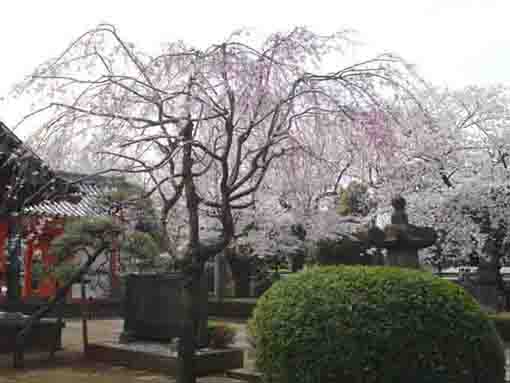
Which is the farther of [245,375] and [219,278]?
[219,278]

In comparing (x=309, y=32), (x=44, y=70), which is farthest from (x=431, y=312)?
(x=44, y=70)

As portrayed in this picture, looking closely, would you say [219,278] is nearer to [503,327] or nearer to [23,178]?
[503,327]

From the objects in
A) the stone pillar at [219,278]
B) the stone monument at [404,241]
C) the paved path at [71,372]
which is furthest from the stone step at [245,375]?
the stone pillar at [219,278]

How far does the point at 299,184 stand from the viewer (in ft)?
31.8

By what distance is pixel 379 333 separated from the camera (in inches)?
249

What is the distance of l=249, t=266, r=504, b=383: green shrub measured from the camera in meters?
6.30

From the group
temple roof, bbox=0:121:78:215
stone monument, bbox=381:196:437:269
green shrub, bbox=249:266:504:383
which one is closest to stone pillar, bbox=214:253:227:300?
temple roof, bbox=0:121:78:215

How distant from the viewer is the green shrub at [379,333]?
6.30 meters

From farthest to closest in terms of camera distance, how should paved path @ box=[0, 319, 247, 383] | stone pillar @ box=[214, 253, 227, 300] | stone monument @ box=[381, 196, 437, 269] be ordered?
stone pillar @ box=[214, 253, 227, 300]
paved path @ box=[0, 319, 247, 383]
stone monument @ box=[381, 196, 437, 269]

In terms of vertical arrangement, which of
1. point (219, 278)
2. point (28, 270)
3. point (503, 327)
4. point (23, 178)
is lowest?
point (503, 327)

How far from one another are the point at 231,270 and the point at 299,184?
1885 cm

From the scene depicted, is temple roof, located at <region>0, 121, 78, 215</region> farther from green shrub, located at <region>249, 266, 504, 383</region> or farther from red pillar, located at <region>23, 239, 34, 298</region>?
red pillar, located at <region>23, 239, 34, 298</region>

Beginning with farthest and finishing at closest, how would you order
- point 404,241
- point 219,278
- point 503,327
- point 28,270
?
point 219,278, point 28,270, point 503,327, point 404,241

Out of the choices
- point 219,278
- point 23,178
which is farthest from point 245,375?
point 219,278
